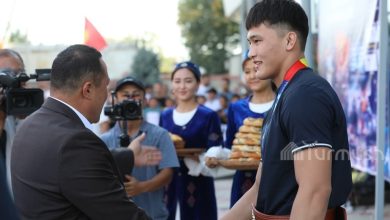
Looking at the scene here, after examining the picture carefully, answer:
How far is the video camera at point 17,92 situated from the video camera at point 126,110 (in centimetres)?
67

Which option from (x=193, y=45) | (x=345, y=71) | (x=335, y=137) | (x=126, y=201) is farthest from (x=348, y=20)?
(x=193, y=45)

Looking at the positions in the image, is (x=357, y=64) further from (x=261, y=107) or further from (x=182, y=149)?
(x=182, y=149)

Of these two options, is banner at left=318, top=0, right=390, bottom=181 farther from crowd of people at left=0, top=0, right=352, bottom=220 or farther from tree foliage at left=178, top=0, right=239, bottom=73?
tree foliage at left=178, top=0, right=239, bottom=73

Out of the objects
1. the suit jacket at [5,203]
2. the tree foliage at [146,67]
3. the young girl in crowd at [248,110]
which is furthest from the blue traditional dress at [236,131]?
the tree foliage at [146,67]

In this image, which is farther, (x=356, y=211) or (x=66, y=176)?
(x=356, y=211)

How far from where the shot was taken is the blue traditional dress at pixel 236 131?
4699mm

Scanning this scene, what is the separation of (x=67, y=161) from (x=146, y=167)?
2.14m

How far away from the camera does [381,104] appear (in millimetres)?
4203

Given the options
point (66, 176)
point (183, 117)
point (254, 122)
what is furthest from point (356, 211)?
point (66, 176)

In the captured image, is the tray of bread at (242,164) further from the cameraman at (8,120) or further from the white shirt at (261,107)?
the cameraman at (8,120)

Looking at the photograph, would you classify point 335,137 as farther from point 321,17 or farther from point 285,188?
point 321,17

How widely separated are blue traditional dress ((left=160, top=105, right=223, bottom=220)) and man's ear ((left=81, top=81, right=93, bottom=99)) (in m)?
2.92

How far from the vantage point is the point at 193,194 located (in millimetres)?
5586

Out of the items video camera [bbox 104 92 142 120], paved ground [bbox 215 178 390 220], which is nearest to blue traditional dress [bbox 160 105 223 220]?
video camera [bbox 104 92 142 120]
